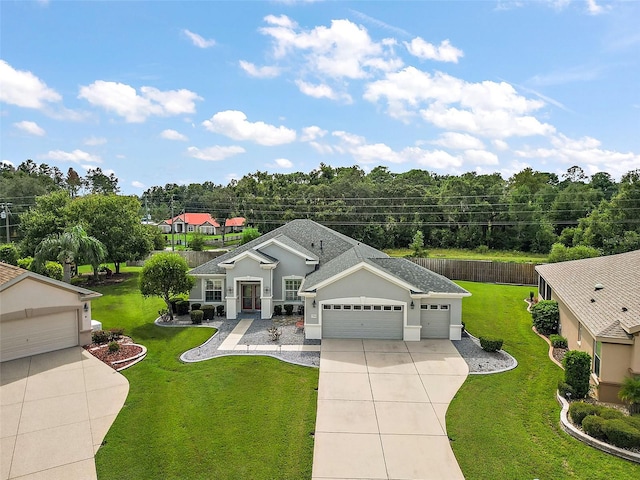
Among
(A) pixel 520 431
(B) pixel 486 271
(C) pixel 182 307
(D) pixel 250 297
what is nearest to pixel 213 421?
(A) pixel 520 431

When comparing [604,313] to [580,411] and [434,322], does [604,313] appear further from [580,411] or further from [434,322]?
[434,322]

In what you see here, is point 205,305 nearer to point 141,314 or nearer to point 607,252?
point 141,314

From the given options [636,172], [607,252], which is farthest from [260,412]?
[636,172]

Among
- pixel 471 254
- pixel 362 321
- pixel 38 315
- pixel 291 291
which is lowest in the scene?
pixel 362 321

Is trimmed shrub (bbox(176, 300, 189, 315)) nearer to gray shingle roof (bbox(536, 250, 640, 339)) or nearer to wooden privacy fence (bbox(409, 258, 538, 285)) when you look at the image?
gray shingle roof (bbox(536, 250, 640, 339))

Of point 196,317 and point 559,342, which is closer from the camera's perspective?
point 559,342

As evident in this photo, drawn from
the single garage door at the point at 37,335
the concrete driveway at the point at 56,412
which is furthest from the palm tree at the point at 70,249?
the concrete driveway at the point at 56,412
